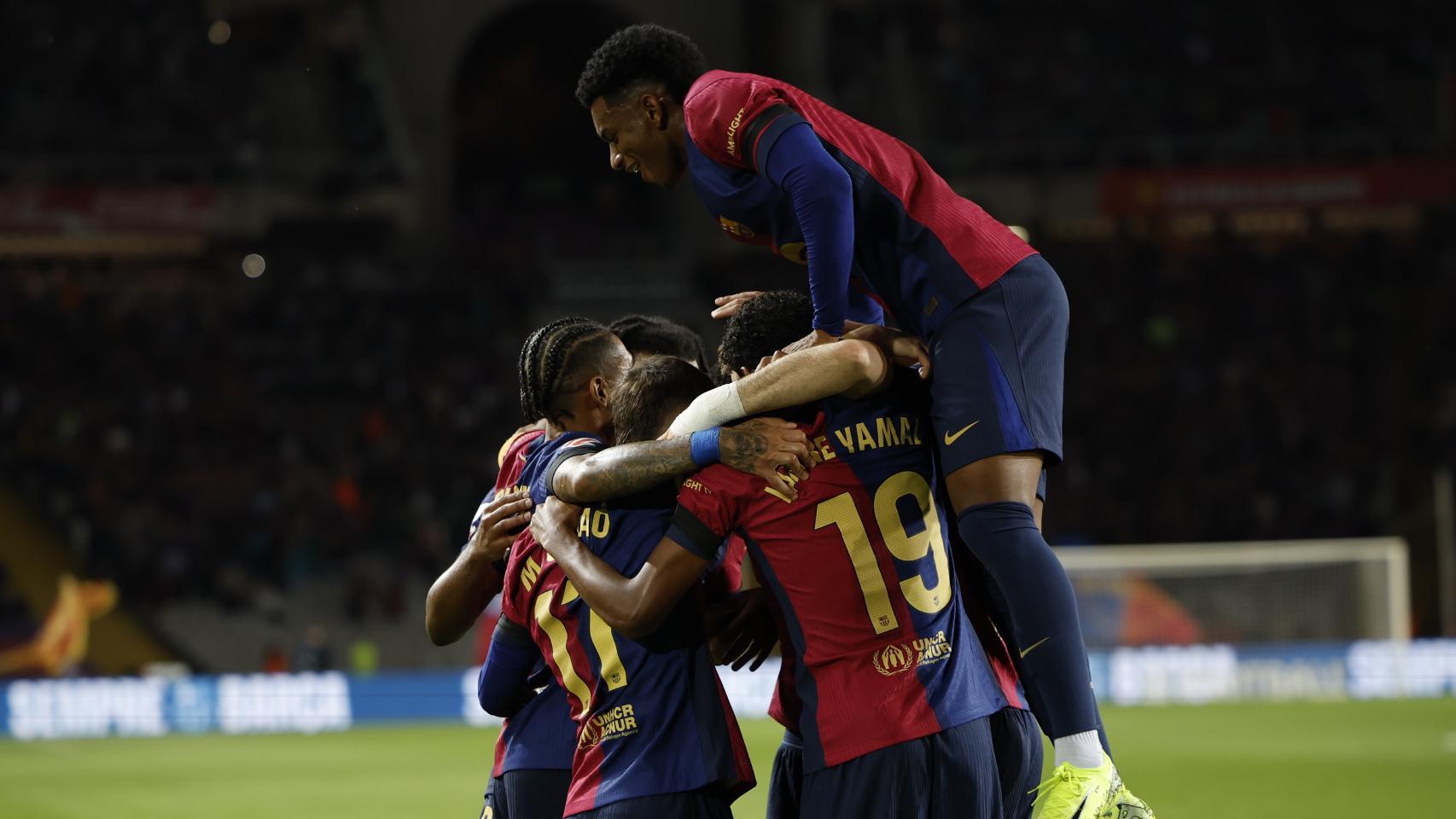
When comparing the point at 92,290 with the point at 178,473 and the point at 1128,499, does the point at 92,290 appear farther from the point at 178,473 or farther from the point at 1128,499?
the point at 1128,499

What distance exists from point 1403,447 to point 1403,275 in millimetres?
3289

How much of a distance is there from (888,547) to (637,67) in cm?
173

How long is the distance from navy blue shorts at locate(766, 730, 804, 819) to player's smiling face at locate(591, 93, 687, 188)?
5.56ft

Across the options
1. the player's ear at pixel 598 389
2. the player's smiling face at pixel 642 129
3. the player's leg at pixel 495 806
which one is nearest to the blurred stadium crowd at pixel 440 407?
the player's smiling face at pixel 642 129

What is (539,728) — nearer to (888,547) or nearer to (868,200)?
(888,547)

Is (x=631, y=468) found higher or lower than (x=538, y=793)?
higher

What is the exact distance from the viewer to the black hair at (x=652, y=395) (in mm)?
4086

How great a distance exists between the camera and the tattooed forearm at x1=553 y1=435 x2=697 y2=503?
3.86m

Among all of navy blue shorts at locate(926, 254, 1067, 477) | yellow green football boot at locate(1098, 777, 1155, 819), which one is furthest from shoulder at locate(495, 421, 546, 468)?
yellow green football boot at locate(1098, 777, 1155, 819)

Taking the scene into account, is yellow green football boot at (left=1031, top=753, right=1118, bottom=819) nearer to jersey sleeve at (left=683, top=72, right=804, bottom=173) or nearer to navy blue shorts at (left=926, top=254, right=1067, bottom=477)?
navy blue shorts at (left=926, top=254, right=1067, bottom=477)

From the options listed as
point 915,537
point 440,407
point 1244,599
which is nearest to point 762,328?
point 915,537

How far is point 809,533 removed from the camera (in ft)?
12.6

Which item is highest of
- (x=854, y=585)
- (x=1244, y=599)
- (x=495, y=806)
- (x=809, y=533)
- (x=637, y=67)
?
(x=637, y=67)

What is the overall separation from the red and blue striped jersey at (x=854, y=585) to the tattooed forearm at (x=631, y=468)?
7 cm
